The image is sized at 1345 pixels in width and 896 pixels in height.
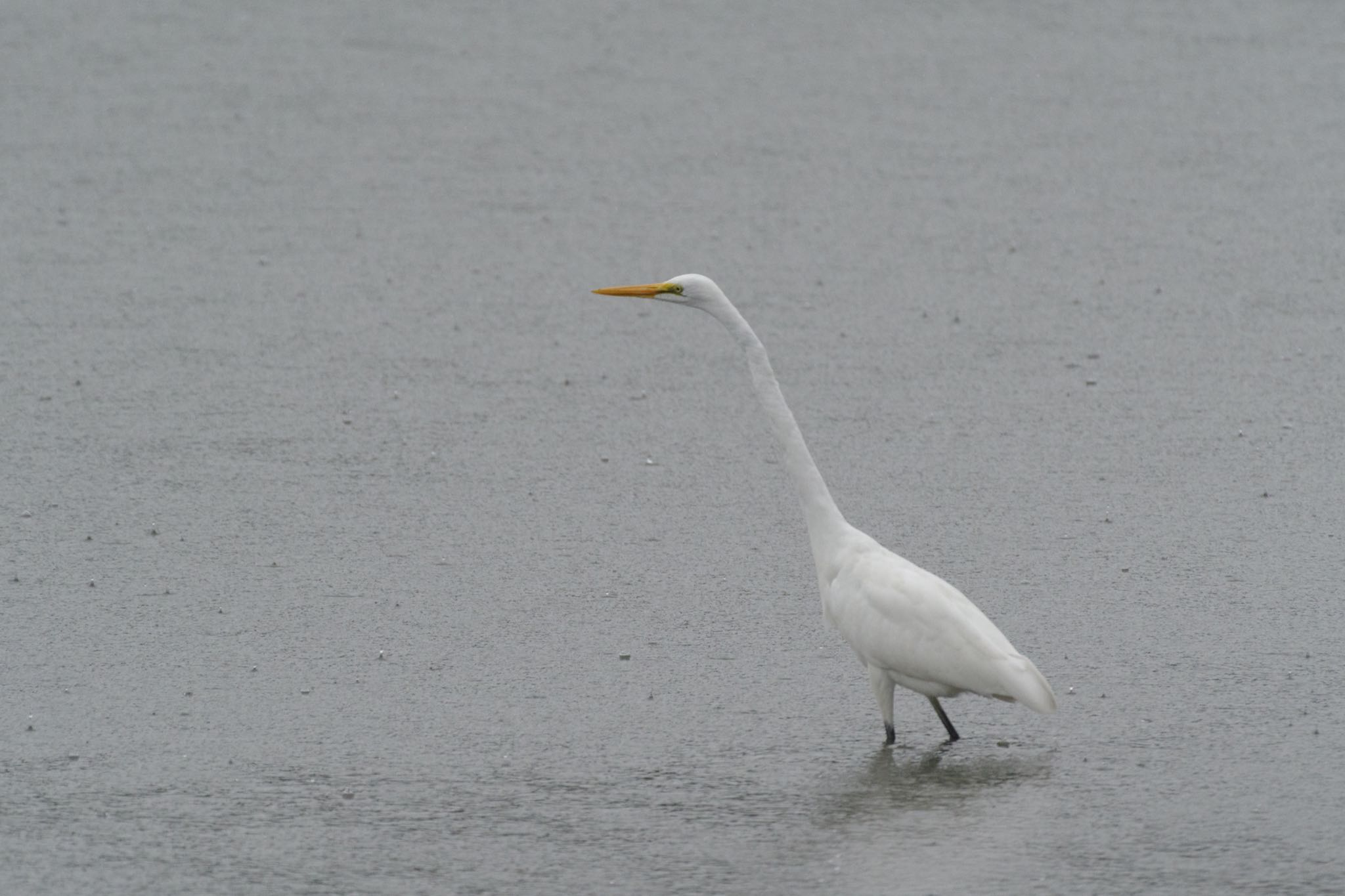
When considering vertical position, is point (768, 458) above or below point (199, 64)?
below

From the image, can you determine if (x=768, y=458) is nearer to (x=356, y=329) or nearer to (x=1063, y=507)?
(x=1063, y=507)

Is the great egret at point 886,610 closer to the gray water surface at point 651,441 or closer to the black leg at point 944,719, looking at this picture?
the black leg at point 944,719

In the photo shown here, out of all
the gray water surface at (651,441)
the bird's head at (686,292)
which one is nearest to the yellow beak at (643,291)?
the bird's head at (686,292)

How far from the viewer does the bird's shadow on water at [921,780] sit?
14.1 feet

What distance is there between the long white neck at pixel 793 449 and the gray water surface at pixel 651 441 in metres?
0.43

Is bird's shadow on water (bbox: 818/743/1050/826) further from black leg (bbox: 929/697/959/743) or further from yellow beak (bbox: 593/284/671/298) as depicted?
yellow beak (bbox: 593/284/671/298)

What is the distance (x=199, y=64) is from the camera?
38.9 feet

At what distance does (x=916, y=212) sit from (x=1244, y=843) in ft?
19.0

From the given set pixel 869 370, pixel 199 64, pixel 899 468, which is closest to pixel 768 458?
pixel 899 468

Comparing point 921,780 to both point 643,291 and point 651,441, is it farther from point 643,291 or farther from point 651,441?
point 651,441

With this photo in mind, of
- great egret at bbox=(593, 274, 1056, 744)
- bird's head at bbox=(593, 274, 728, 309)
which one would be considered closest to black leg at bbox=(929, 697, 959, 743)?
great egret at bbox=(593, 274, 1056, 744)

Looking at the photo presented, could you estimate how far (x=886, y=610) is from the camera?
464 cm

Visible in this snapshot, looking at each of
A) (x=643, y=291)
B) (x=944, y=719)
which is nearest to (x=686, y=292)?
(x=643, y=291)

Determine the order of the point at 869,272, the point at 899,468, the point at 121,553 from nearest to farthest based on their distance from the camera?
the point at 121,553
the point at 899,468
the point at 869,272
